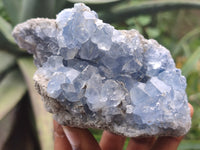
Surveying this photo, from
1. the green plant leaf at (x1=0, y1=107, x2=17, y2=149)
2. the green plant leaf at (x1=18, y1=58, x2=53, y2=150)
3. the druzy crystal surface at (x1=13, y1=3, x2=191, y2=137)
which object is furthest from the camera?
the green plant leaf at (x1=0, y1=107, x2=17, y2=149)

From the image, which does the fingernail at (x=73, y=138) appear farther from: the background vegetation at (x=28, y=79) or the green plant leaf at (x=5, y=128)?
the green plant leaf at (x=5, y=128)

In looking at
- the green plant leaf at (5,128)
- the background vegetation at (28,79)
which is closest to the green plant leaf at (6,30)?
the background vegetation at (28,79)

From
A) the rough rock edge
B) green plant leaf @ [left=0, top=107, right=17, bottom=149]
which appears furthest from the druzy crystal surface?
green plant leaf @ [left=0, top=107, right=17, bottom=149]

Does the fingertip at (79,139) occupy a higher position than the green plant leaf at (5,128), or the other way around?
the fingertip at (79,139)

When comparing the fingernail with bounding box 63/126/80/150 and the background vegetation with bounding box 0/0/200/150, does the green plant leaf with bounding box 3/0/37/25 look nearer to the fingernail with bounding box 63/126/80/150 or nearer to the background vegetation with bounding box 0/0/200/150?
the background vegetation with bounding box 0/0/200/150

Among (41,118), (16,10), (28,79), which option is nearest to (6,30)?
(16,10)

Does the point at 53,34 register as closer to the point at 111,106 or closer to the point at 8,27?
the point at 111,106

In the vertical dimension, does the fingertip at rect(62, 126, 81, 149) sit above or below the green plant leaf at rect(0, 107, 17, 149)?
above
